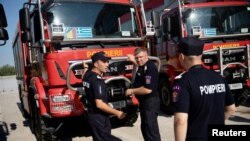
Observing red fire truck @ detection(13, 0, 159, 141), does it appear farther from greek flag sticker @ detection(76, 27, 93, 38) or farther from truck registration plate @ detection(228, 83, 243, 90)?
truck registration plate @ detection(228, 83, 243, 90)

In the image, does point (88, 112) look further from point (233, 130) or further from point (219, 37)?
point (219, 37)

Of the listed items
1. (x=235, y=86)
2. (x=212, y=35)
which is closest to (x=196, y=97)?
(x=235, y=86)

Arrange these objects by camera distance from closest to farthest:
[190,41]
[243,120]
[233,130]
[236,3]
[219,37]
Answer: [233,130] → [190,41] → [243,120] → [219,37] → [236,3]

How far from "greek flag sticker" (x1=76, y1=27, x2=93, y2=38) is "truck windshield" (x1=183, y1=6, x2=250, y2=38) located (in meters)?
2.47

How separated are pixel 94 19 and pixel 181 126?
4.01 metres

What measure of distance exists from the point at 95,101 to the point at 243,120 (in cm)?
398

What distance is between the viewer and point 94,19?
590 centimetres

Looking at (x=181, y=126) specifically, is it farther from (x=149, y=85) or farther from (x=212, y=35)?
(x=212, y=35)

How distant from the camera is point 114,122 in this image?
7523mm

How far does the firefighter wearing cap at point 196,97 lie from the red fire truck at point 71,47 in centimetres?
296

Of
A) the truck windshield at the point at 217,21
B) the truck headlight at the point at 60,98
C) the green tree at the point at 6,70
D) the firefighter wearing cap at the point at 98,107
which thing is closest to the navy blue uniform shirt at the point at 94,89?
the firefighter wearing cap at the point at 98,107

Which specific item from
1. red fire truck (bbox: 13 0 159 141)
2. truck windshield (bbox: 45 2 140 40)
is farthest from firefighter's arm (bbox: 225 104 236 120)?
truck windshield (bbox: 45 2 140 40)

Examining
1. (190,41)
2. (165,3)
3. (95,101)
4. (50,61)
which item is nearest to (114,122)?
(50,61)

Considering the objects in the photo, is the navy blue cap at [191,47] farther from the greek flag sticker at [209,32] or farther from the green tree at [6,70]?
the green tree at [6,70]
